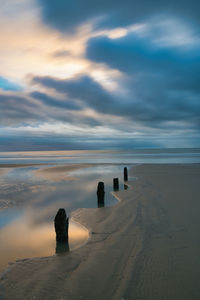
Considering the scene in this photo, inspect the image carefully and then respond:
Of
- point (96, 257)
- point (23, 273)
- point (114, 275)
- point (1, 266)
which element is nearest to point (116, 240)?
point (96, 257)

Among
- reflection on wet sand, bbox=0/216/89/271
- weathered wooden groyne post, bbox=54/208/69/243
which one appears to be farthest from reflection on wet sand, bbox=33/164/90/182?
weathered wooden groyne post, bbox=54/208/69/243

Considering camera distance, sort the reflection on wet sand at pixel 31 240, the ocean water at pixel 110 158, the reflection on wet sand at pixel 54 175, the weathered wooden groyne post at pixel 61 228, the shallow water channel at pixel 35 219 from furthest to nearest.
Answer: the ocean water at pixel 110 158, the reflection on wet sand at pixel 54 175, the weathered wooden groyne post at pixel 61 228, the shallow water channel at pixel 35 219, the reflection on wet sand at pixel 31 240

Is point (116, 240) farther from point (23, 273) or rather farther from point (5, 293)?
point (5, 293)

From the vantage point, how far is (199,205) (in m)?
10.3

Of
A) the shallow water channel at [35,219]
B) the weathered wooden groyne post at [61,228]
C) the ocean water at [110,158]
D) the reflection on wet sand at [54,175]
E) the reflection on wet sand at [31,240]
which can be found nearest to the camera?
the reflection on wet sand at [31,240]

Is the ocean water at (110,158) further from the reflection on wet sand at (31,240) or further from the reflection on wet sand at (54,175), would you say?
the reflection on wet sand at (31,240)

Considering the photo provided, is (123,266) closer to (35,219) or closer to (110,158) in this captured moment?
(35,219)

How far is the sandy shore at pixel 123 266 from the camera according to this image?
14.4ft

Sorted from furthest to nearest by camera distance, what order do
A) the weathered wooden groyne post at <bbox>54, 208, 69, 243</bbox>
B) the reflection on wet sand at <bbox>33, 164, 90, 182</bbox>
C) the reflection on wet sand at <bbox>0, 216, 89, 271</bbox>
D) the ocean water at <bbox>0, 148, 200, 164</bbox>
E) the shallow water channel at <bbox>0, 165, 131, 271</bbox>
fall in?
1. the ocean water at <bbox>0, 148, 200, 164</bbox>
2. the reflection on wet sand at <bbox>33, 164, 90, 182</bbox>
3. the weathered wooden groyne post at <bbox>54, 208, 69, 243</bbox>
4. the shallow water channel at <bbox>0, 165, 131, 271</bbox>
5. the reflection on wet sand at <bbox>0, 216, 89, 271</bbox>

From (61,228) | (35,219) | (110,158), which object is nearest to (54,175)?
(35,219)

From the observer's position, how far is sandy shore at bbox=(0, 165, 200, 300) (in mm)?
4375

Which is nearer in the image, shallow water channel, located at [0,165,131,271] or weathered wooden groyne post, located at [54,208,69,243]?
shallow water channel, located at [0,165,131,271]

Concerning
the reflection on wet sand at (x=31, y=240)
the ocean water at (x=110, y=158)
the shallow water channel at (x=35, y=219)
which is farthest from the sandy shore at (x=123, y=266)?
the ocean water at (x=110, y=158)

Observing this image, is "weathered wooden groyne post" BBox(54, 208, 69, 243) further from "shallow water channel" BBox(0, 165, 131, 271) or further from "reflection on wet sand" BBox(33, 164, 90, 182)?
"reflection on wet sand" BBox(33, 164, 90, 182)
